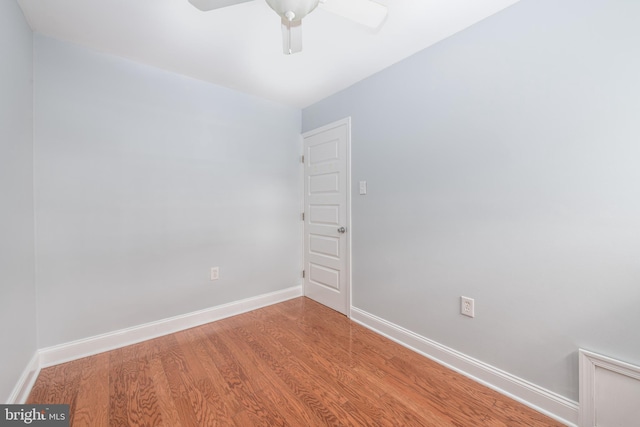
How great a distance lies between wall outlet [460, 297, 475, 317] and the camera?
1.70 m

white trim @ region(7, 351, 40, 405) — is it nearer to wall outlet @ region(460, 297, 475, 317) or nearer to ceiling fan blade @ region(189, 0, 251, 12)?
ceiling fan blade @ region(189, 0, 251, 12)

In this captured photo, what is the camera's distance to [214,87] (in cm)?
254

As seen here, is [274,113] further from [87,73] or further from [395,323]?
[395,323]

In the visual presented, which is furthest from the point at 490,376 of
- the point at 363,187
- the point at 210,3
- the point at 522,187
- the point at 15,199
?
the point at 15,199

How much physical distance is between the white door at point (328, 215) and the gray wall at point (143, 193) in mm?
379

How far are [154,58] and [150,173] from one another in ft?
3.08

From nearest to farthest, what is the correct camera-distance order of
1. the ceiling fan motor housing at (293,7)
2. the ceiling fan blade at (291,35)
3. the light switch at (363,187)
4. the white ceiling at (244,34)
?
the ceiling fan motor housing at (293,7) → the ceiling fan blade at (291,35) → the white ceiling at (244,34) → the light switch at (363,187)

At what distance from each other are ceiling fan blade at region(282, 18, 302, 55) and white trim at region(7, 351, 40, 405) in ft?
7.92

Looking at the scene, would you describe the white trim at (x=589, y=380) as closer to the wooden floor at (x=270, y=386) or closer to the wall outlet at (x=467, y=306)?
the wooden floor at (x=270, y=386)

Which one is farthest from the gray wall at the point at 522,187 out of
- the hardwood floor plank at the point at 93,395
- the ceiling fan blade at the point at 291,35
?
the hardwood floor plank at the point at 93,395

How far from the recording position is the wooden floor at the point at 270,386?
4.49ft

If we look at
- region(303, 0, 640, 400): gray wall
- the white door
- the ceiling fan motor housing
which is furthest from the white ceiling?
the white door

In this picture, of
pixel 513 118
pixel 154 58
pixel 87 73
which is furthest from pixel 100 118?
pixel 513 118

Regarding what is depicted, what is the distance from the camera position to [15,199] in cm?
145
